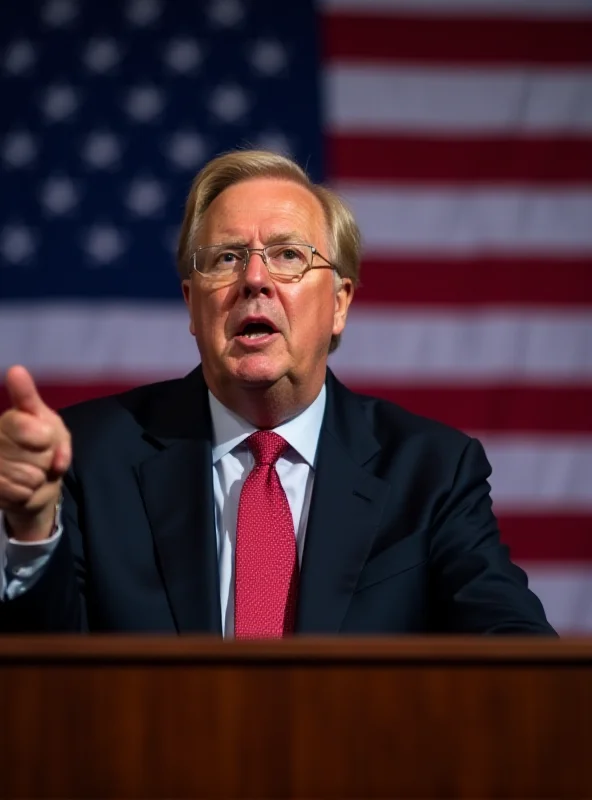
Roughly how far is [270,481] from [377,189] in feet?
4.94

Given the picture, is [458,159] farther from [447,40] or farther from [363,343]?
[363,343]

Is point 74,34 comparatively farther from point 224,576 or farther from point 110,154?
point 224,576

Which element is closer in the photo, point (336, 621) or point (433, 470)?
point (336, 621)

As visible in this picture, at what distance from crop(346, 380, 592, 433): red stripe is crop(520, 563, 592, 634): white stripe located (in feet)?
1.30

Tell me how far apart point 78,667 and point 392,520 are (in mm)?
1076

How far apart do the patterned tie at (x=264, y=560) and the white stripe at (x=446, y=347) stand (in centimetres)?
123

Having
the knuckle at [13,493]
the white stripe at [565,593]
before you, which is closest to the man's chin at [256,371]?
the knuckle at [13,493]

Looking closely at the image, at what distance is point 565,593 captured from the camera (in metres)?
3.21

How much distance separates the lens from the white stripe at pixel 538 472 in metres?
3.24

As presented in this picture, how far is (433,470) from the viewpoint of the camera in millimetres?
2115

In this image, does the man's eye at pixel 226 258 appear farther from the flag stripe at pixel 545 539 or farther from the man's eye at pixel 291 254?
the flag stripe at pixel 545 539

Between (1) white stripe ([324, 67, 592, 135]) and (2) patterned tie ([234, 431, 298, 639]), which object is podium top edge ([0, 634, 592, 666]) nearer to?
(2) patterned tie ([234, 431, 298, 639])

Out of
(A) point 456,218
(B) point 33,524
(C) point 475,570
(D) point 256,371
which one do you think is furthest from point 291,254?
(A) point 456,218

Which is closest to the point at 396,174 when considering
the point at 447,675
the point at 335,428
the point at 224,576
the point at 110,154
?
the point at 110,154
